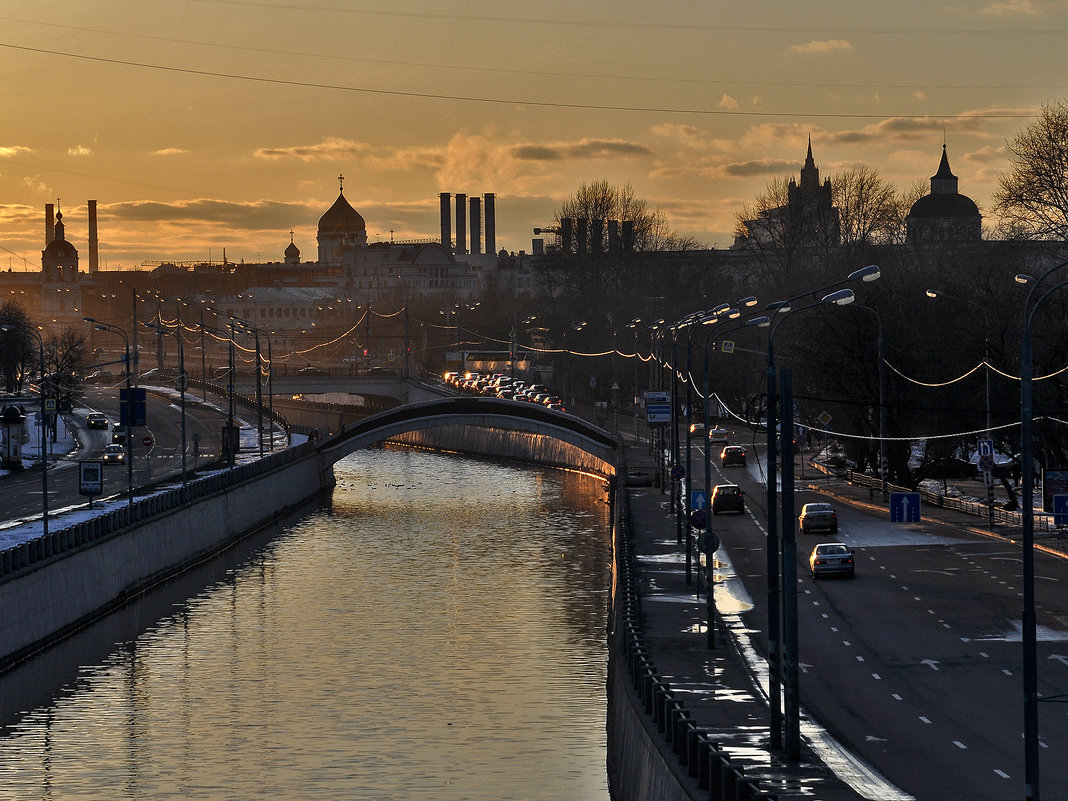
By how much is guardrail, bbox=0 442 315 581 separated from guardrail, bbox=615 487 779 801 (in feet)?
57.8

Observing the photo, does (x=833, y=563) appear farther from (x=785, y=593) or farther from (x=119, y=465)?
(x=119, y=465)

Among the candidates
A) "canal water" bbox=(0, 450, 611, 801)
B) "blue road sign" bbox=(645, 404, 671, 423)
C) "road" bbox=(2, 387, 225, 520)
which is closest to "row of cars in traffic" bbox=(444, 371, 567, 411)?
"road" bbox=(2, 387, 225, 520)

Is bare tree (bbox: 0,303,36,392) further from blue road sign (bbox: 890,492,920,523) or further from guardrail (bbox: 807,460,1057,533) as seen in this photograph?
blue road sign (bbox: 890,492,920,523)

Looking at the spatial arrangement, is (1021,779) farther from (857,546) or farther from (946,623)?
(857,546)

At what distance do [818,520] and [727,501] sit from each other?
925cm

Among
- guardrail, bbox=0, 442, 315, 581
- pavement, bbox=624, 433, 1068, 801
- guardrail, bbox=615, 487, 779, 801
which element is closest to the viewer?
guardrail, bbox=615, 487, 779, 801

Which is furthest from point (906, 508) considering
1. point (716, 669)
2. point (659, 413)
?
point (716, 669)

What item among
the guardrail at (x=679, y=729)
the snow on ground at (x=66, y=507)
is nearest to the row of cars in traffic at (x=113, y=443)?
the snow on ground at (x=66, y=507)

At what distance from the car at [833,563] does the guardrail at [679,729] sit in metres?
10.2

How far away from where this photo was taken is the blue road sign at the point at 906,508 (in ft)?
196

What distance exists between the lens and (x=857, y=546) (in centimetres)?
5975

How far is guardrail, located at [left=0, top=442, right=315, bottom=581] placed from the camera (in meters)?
48.1

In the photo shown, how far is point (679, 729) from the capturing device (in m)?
25.0

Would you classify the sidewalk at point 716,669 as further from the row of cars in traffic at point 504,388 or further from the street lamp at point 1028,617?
the row of cars in traffic at point 504,388
